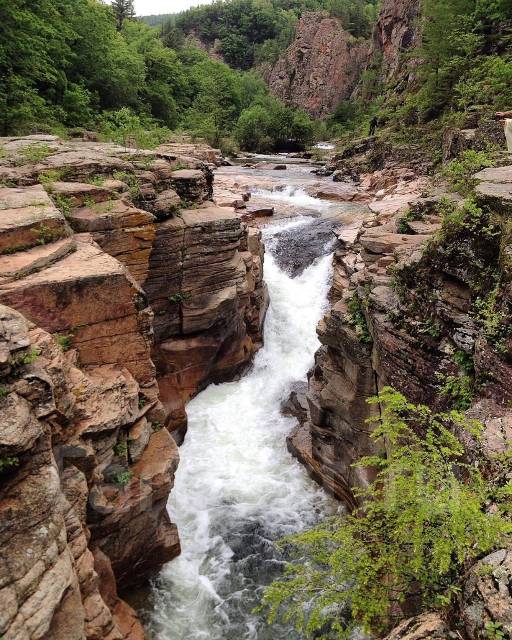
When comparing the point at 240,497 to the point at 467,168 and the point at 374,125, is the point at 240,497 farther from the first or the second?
the point at 374,125

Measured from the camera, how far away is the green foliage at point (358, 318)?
9.96m

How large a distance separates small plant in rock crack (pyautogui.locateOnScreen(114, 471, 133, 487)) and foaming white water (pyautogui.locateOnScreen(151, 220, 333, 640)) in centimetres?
266

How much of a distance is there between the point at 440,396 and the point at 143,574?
6623mm

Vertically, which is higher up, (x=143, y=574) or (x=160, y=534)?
(x=160, y=534)

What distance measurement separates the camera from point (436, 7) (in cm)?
2738

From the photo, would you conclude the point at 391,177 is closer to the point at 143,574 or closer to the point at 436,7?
the point at 436,7

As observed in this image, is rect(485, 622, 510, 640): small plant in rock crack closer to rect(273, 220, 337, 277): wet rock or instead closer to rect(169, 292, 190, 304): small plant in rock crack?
rect(169, 292, 190, 304): small plant in rock crack

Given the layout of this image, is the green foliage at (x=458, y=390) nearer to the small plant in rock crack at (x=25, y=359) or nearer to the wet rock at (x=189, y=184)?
the small plant in rock crack at (x=25, y=359)

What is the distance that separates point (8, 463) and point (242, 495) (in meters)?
7.69

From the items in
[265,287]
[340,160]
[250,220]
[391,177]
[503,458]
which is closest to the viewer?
[503,458]

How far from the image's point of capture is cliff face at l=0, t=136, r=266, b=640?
4574 millimetres

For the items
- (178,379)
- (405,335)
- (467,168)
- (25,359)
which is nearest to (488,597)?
(25,359)

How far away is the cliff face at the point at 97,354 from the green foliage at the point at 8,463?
0.02m

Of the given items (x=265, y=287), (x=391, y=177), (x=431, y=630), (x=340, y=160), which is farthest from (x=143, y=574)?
(x=340, y=160)
